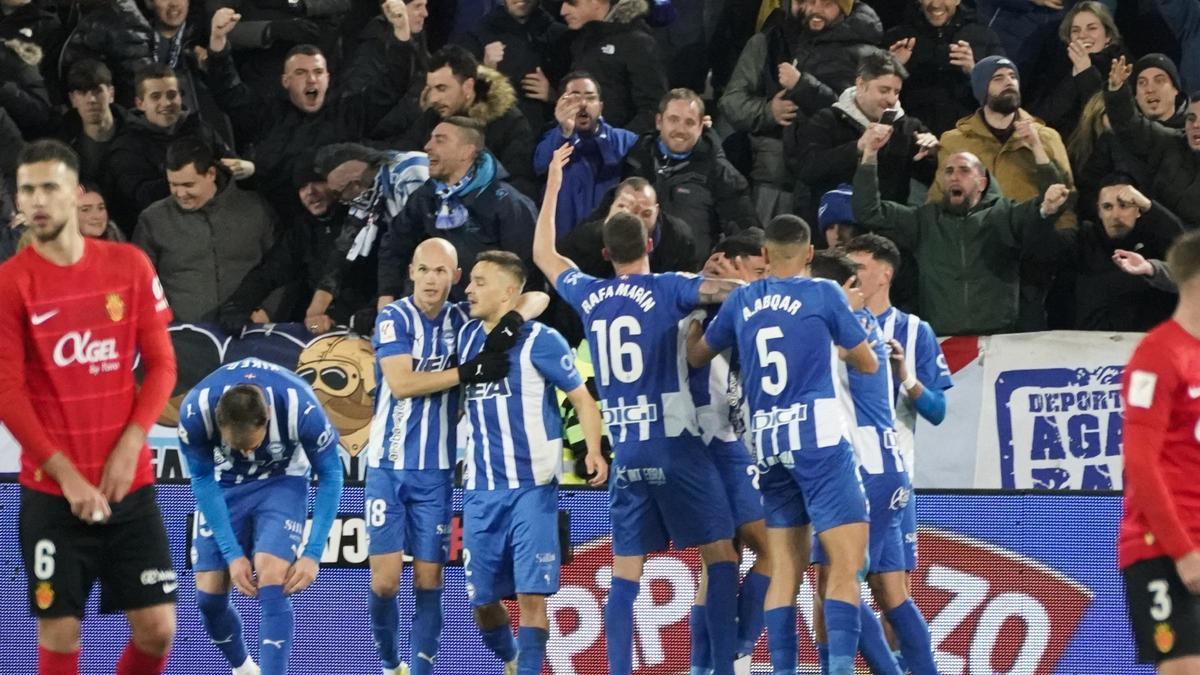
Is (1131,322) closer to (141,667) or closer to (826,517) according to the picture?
(826,517)

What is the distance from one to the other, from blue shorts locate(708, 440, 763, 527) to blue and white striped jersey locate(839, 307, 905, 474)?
2.22ft

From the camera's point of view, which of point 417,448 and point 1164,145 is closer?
point 417,448

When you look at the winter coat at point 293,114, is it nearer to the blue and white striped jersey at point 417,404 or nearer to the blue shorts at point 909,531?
the blue and white striped jersey at point 417,404

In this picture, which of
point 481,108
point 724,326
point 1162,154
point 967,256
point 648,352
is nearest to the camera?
point 724,326

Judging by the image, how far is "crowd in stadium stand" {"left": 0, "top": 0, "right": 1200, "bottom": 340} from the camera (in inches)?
458

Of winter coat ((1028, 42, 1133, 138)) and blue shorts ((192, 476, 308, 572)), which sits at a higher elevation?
winter coat ((1028, 42, 1133, 138))

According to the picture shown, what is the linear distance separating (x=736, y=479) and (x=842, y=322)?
1.35m

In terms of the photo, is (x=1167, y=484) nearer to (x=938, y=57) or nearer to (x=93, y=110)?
(x=938, y=57)

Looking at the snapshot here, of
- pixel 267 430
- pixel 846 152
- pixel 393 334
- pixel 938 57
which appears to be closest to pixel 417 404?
pixel 393 334

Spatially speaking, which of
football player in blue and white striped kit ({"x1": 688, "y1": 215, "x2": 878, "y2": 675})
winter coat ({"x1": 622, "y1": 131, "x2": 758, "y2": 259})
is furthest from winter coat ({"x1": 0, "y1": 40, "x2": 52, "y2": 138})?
football player in blue and white striped kit ({"x1": 688, "y1": 215, "x2": 878, "y2": 675})

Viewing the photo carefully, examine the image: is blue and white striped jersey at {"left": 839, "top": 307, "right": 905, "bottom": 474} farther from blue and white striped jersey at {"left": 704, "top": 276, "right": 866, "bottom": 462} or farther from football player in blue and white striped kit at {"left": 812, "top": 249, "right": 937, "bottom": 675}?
blue and white striped jersey at {"left": 704, "top": 276, "right": 866, "bottom": 462}

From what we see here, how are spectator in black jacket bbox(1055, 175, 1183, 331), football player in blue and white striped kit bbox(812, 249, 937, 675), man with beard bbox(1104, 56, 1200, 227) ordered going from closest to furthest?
football player in blue and white striped kit bbox(812, 249, 937, 675)
spectator in black jacket bbox(1055, 175, 1183, 331)
man with beard bbox(1104, 56, 1200, 227)

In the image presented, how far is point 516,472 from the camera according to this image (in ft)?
31.7

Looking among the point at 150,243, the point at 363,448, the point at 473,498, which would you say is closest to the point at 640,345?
the point at 473,498
